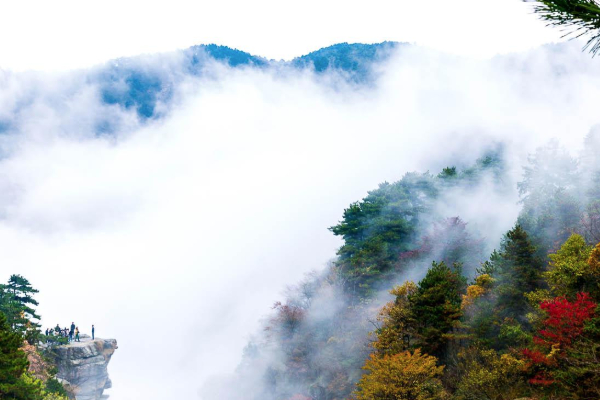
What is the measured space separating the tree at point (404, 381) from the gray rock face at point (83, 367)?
36.1 metres

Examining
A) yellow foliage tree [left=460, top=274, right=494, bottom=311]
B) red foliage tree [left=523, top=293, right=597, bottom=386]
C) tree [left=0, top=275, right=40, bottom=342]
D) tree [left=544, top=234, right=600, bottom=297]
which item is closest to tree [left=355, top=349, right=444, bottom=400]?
red foliage tree [left=523, top=293, right=597, bottom=386]

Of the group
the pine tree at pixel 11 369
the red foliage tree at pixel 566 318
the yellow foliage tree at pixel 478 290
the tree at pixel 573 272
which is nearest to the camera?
the red foliage tree at pixel 566 318

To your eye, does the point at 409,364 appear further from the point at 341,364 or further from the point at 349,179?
the point at 349,179

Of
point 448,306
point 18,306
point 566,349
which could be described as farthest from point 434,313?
point 18,306

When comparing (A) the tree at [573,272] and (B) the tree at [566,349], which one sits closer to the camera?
(B) the tree at [566,349]

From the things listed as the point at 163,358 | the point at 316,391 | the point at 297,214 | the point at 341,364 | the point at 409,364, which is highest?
the point at 409,364

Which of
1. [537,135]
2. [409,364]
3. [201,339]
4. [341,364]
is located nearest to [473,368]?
[409,364]

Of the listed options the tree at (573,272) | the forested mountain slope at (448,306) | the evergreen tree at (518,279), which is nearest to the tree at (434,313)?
the forested mountain slope at (448,306)

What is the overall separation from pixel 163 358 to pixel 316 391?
312 ft

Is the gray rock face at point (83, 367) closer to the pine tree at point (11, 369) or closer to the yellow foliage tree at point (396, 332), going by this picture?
the pine tree at point (11, 369)

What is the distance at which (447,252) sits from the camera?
2010 inches

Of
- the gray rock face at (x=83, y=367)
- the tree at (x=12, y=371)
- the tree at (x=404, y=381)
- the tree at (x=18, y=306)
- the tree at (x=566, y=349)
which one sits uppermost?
the tree at (x=566, y=349)

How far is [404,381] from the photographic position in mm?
23203

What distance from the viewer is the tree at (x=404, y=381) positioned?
23125mm
